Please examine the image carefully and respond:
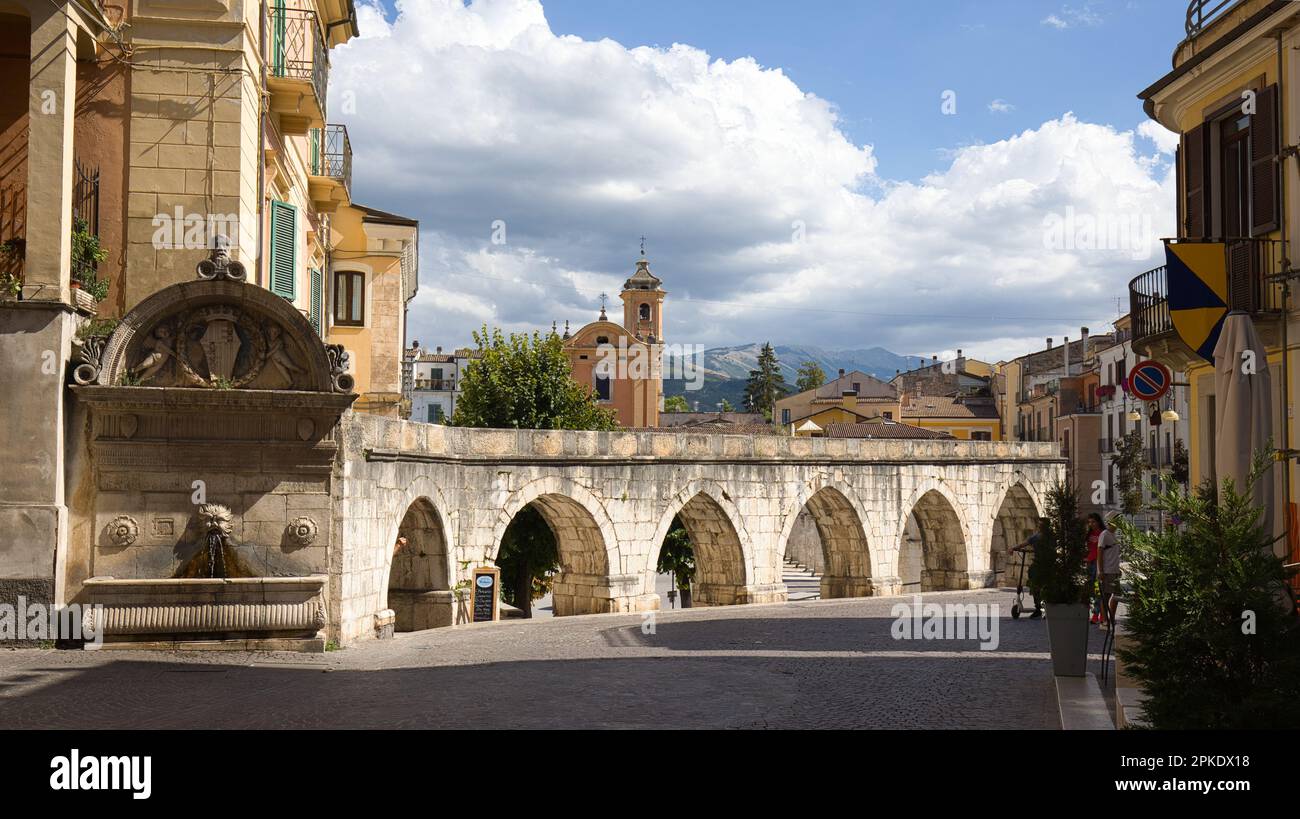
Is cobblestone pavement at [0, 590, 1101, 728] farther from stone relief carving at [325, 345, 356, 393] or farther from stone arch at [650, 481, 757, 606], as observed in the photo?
stone arch at [650, 481, 757, 606]

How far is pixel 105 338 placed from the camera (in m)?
14.1

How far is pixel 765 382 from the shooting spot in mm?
117375

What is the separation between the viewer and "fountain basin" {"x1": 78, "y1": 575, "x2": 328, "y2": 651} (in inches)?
549

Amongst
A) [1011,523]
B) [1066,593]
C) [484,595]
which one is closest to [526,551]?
[484,595]

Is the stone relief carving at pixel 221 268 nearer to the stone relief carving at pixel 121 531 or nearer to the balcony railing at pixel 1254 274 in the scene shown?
the stone relief carving at pixel 121 531

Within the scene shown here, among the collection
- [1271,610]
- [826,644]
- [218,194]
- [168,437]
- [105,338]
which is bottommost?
[826,644]

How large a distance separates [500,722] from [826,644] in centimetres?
765

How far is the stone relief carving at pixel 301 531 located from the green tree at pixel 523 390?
956 inches

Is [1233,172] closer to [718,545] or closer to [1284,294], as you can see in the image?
[1284,294]

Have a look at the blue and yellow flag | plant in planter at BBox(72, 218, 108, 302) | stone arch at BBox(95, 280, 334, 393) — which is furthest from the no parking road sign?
plant in planter at BBox(72, 218, 108, 302)

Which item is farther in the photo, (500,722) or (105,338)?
(105,338)

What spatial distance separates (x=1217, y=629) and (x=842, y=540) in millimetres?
24426

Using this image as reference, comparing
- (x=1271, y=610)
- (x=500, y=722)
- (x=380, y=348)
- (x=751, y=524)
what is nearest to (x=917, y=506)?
(x=751, y=524)
